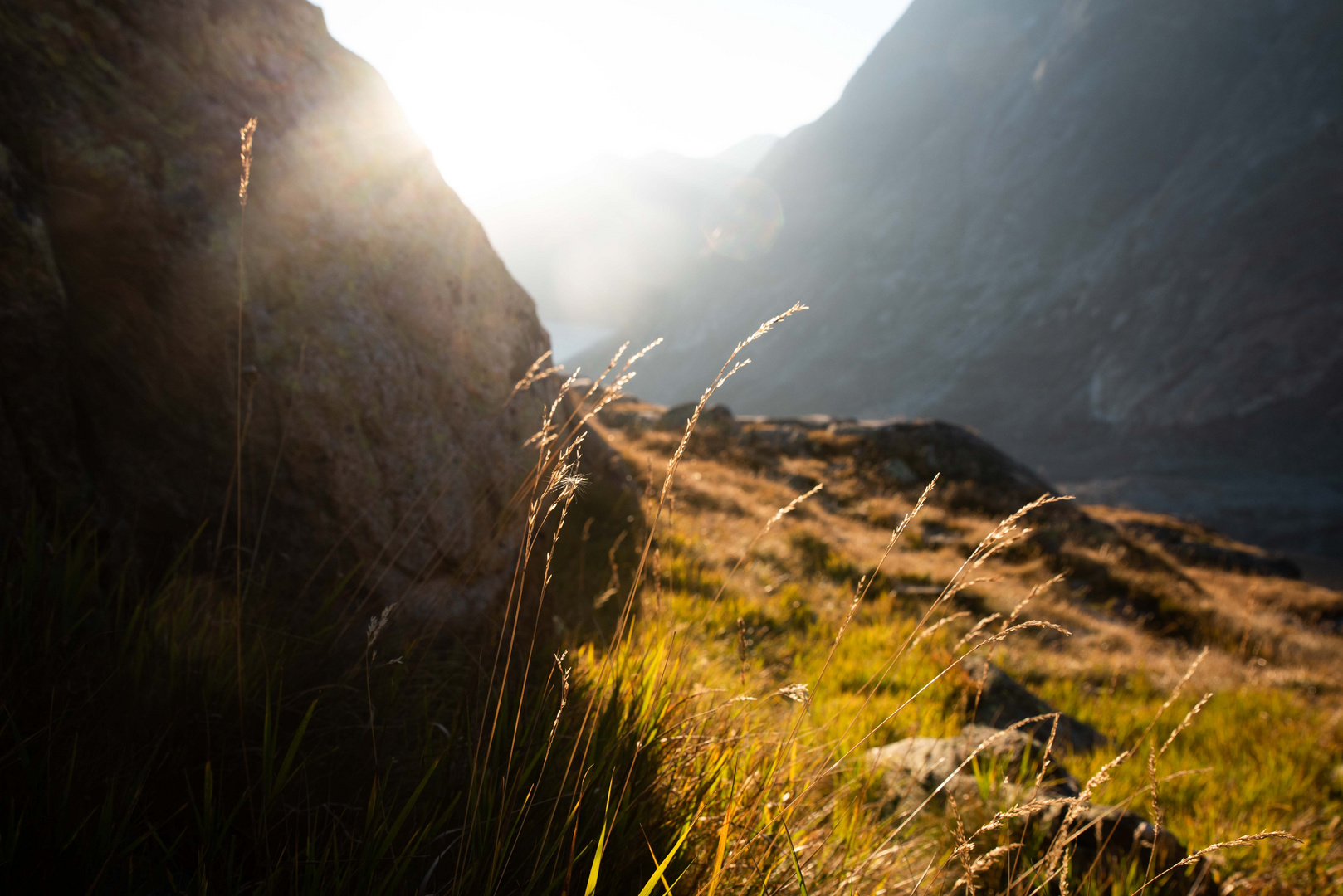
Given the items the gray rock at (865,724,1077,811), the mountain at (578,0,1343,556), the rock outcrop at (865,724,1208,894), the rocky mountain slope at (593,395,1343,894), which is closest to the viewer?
the rock outcrop at (865,724,1208,894)

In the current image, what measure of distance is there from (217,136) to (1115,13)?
599 ft

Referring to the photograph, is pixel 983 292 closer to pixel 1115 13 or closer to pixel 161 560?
pixel 1115 13

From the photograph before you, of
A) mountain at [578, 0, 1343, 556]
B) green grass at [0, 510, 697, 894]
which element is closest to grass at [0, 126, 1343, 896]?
green grass at [0, 510, 697, 894]

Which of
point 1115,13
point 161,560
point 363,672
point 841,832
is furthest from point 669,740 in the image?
point 1115,13

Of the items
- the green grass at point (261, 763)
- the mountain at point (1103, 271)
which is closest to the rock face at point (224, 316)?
the green grass at point (261, 763)

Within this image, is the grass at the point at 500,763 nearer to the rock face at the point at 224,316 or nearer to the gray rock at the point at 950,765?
the gray rock at the point at 950,765

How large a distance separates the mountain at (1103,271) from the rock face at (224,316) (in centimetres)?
7947

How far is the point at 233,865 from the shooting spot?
1381 mm

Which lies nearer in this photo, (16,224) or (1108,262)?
(16,224)

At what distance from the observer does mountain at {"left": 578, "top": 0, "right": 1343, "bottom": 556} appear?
75312 mm

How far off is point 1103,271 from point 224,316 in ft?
441

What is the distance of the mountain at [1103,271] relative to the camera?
247ft

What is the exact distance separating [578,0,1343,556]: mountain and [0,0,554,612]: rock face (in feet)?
261

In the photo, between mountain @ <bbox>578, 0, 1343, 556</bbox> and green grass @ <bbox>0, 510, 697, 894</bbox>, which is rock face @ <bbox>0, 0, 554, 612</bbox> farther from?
mountain @ <bbox>578, 0, 1343, 556</bbox>
